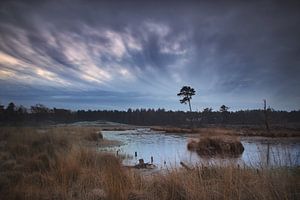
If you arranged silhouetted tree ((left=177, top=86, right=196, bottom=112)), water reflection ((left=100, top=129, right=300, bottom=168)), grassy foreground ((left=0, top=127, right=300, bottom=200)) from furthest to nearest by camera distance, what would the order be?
silhouetted tree ((left=177, top=86, right=196, bottom=112))
water reflection ((left=100, top=129, right=300, bottom=168))
grassy foreground ((left=0, top=127, right=300, bottom=200))

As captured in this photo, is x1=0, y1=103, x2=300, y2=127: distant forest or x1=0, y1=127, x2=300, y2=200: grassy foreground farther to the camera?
x1=0, y1=103, x2=300, y2=127: distant forest

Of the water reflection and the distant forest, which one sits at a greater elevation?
the distant forest

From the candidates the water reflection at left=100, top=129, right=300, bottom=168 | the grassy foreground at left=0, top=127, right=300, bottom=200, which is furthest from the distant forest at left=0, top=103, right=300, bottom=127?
the grassy foreground at left=0, top=127, right=300, bottom=200

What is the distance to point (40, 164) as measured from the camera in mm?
10305

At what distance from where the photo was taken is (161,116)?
13812cm

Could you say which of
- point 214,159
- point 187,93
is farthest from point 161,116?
point 214,159

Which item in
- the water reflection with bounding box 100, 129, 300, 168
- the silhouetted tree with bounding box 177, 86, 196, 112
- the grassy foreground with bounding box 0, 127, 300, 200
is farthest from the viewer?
the silhouetted tree with bounding box 177, 86, 196, 112

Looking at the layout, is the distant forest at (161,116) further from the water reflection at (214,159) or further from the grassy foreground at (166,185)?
the grassy foreground at (166,185)

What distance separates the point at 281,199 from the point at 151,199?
245 centimetres

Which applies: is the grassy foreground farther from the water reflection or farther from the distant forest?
the distant forest

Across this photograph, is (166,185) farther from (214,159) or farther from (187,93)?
(187,93)

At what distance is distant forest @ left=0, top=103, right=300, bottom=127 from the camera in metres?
92.0

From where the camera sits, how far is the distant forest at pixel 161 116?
92000 millimetres

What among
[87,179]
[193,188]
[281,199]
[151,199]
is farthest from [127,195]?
[281,199]
